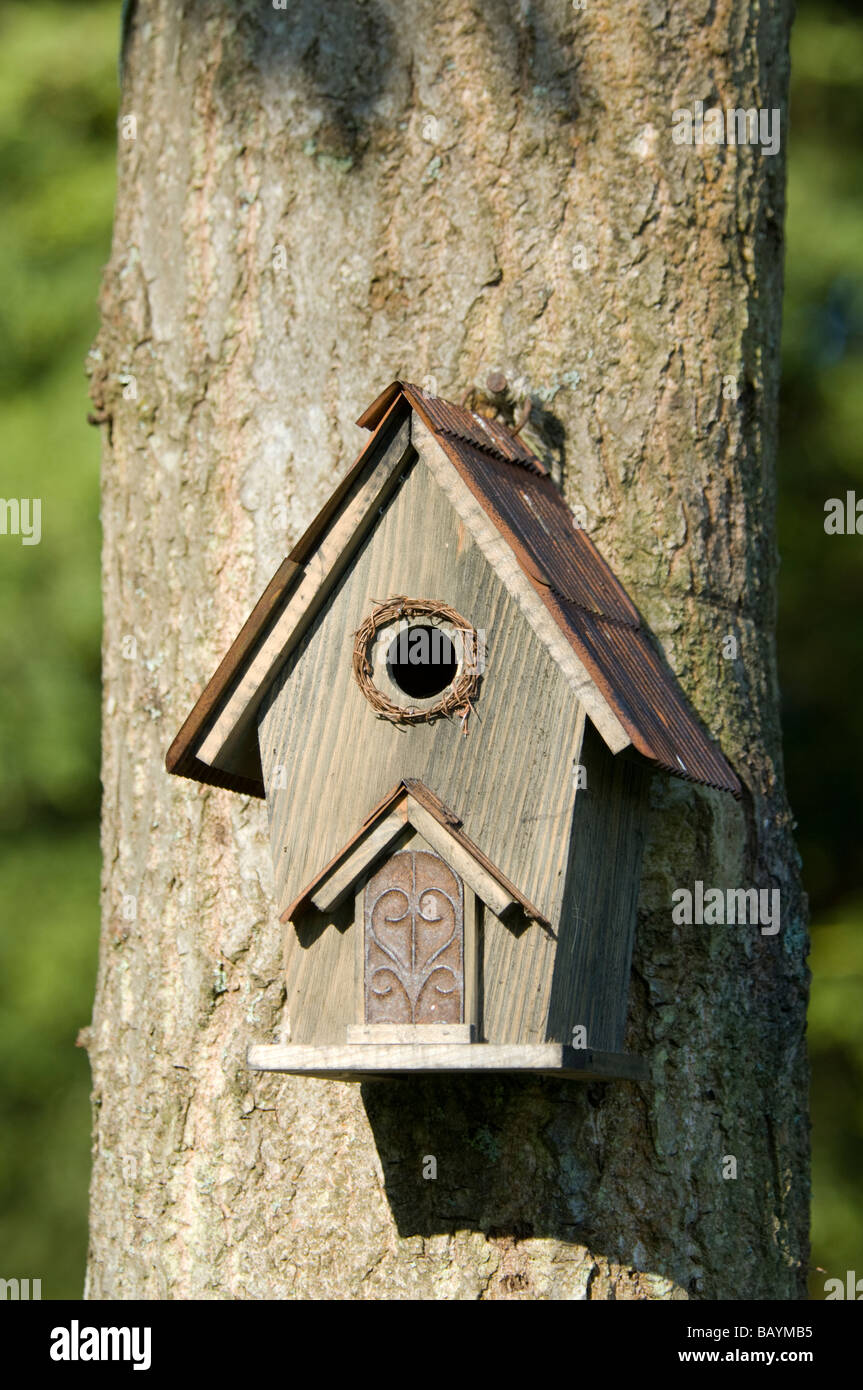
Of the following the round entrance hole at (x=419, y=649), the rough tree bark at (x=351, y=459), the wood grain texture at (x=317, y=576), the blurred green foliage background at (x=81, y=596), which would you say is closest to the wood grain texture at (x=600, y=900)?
the rough tree bark at (x=351, y=459)

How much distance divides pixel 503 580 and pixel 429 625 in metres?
0.14

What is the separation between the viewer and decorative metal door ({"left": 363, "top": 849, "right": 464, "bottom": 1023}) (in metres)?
2.26

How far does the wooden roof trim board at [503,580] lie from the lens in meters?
2.28

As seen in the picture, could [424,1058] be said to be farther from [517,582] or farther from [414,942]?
[517,582]

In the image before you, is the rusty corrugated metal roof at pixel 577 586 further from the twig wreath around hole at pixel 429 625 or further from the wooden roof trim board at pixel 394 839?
the wooden roof trim board at pixel 394 839

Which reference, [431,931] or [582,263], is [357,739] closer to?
[431,931]

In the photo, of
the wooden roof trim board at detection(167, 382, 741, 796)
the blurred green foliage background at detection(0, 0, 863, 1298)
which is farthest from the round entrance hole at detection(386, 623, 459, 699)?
the blurred green foliage background at detection(0, 0, 863, 1298)

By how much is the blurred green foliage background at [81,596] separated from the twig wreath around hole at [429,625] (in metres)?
4.21

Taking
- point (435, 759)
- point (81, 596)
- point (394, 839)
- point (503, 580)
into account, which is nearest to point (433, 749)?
point (435, 759)

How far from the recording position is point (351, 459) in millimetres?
2854

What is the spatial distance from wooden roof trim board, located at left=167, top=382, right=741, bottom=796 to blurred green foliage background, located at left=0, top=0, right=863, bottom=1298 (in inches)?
161

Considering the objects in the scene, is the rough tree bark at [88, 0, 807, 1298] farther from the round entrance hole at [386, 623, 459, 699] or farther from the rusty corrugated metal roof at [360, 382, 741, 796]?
the round entrance hole at [386, 623, 459, 699]
